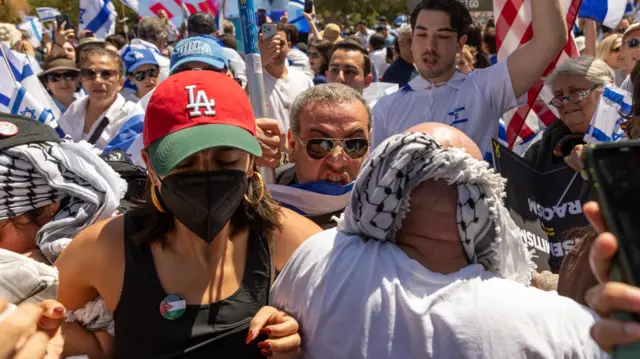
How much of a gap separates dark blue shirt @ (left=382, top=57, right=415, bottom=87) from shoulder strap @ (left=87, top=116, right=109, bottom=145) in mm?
3039

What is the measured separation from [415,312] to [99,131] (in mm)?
4164

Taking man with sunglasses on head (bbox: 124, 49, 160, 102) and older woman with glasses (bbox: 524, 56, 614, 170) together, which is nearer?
older woman with glasses (bbox: 524, 56, 614, 170)

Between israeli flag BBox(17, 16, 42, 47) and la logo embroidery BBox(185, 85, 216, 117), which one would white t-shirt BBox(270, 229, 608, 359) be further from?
israeli flag BBox(17, 16, 42, 47)

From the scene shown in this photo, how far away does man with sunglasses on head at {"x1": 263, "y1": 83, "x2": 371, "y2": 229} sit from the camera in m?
2.93

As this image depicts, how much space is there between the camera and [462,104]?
12.5 ft

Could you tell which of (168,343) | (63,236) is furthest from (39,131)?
(168,343)

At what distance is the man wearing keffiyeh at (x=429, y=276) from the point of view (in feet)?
5.43

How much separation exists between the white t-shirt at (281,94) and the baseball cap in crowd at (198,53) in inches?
54.0

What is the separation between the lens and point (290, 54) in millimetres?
9258

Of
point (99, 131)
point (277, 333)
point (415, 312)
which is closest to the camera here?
point (415, 312)

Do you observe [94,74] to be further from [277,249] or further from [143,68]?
[277,249]

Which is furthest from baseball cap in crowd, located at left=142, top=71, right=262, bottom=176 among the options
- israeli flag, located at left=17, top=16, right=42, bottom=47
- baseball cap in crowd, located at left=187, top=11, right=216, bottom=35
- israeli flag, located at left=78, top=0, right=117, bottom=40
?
israeli flag, located at left=17, top=16, right=42, bottom=47

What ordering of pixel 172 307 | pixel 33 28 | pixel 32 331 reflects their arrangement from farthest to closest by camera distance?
1. pixel 33 28
2. pixel 172 307
3. pixel 32 331

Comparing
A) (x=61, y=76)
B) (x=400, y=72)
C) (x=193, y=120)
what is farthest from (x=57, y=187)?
(x=400, y=72)
